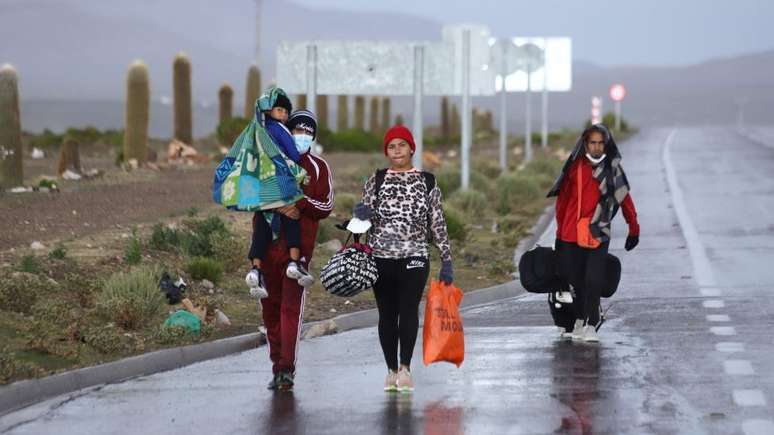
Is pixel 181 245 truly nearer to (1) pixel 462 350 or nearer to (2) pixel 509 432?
(1) pixel 462 350

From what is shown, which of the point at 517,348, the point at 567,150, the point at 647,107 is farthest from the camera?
the point at 647,107

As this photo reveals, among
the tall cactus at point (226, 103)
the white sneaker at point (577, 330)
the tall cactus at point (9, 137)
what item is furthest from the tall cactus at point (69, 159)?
the white sneaker at point (577, 330)

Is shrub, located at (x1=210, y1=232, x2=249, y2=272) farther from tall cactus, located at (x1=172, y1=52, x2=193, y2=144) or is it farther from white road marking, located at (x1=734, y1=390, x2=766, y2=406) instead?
tall cactus, located at (x1=172, y1=52, x2=193, y2=144)

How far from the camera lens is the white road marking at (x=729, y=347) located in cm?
1483

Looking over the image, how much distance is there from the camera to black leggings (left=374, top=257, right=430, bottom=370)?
13141 mm

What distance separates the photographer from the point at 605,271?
51.5ft

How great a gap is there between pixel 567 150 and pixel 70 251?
40.3 m

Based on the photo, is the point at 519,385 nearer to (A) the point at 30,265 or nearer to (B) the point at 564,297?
(B) the point at 564,297

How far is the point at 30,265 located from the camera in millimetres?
A: 18125

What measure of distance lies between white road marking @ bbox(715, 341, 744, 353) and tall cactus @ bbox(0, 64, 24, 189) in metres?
16.7

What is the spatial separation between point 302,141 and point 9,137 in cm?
1732

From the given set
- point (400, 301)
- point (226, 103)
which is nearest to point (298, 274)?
point (400, 301)

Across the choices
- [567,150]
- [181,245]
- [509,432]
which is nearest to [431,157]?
[567,150]

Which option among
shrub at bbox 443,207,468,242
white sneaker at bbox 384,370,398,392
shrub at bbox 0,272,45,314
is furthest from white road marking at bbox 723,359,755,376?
shrub at bbox 443,207,468,242
